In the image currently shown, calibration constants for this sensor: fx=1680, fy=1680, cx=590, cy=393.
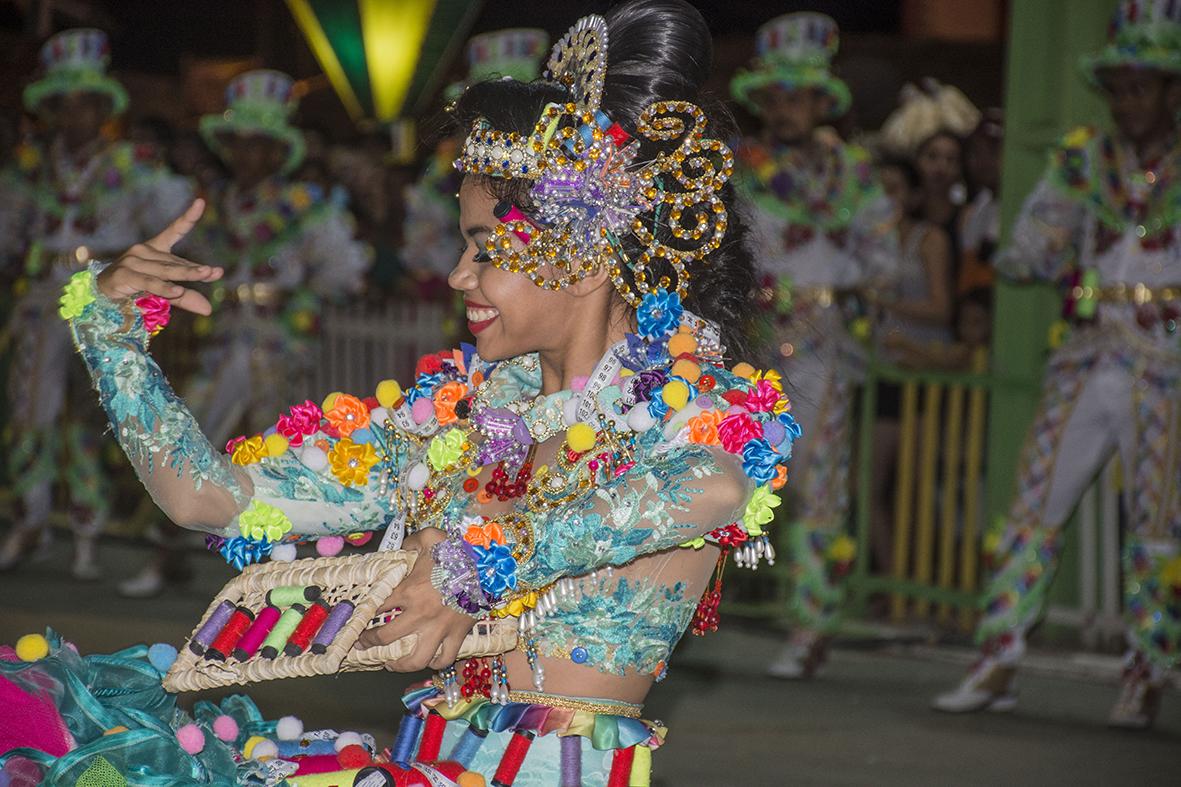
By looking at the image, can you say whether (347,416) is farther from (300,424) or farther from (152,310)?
(152,310)

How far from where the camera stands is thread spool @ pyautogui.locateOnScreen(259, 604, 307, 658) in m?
2.28

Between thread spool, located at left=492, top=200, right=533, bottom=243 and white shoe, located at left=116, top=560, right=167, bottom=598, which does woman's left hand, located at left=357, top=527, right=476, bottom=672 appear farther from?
white shoe, located at left=116, top=560, right=167, bottom=598

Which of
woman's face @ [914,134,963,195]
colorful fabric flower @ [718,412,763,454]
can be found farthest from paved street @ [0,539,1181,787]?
colorful fabric flower @ [718,412,763,454]

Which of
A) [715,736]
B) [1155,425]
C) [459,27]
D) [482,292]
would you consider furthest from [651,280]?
[459,27]

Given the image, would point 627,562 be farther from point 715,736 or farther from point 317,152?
point 317,152

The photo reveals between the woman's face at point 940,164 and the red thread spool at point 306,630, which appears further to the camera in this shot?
the woman's face at point 940,164

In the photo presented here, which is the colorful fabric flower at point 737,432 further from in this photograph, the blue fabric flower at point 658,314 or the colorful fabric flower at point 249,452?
the colorful fabric flower at point 249,452

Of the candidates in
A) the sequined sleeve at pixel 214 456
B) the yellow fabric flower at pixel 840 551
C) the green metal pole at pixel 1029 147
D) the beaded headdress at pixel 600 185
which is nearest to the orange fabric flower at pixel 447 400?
the sequined sleeve at pixel 214 456

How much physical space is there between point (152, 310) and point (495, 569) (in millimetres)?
731

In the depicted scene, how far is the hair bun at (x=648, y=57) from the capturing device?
2.54 meters

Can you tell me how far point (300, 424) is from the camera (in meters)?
2.76

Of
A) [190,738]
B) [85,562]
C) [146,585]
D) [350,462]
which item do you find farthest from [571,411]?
[85,562]

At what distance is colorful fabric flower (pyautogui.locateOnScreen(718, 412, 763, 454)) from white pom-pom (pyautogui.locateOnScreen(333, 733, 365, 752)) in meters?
0.73

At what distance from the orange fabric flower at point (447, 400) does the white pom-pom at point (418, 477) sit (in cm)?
10
